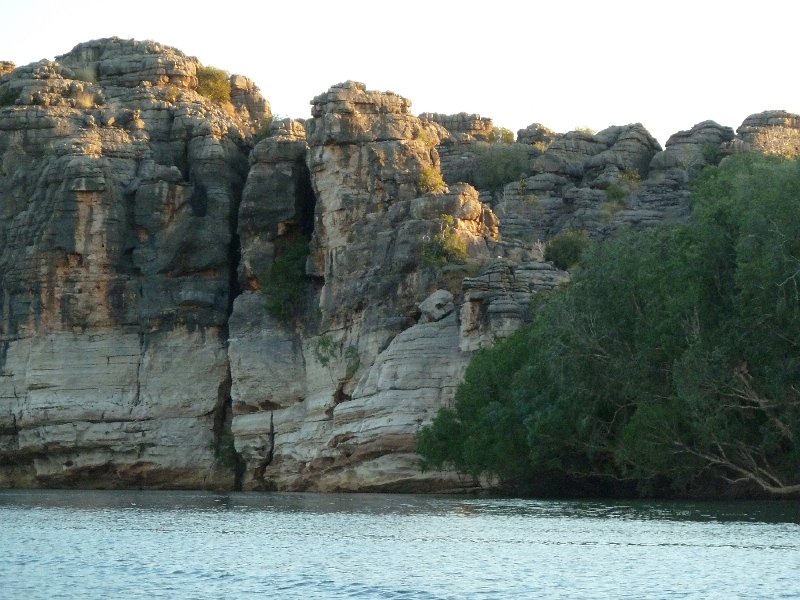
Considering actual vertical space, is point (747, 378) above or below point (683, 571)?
above

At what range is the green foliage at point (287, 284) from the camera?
8425 centimetres

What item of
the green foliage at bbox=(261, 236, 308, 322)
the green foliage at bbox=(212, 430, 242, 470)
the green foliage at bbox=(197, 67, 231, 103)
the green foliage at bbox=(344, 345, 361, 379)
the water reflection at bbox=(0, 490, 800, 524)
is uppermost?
the green foliage at bbox=(197, 67, 231, 103)

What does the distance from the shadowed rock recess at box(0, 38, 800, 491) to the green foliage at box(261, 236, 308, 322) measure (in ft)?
0.36

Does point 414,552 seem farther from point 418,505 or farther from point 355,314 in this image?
point 355,314

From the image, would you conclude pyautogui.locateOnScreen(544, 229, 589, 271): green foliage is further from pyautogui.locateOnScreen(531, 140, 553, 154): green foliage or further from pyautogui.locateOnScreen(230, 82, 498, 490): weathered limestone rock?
pyautogui.locateOnScreen(531, 140, 553, 154): green foliage

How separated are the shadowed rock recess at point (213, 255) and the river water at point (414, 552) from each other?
77.6ft

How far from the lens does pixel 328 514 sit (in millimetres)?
53750

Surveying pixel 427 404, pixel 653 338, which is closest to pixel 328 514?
pixel 653 338

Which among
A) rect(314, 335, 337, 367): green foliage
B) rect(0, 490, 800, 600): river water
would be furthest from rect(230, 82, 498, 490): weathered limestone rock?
rect(0, 490, 800, 600): river water

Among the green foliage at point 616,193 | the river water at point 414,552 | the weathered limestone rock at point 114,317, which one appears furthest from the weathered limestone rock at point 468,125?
the river water at point 414,552

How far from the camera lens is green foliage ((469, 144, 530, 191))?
334 feet

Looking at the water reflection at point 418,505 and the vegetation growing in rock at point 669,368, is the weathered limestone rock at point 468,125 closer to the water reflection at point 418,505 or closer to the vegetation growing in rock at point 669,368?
the water reflection at point 418,505

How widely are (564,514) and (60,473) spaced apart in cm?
4246

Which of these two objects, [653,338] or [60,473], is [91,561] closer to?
[653,338]
